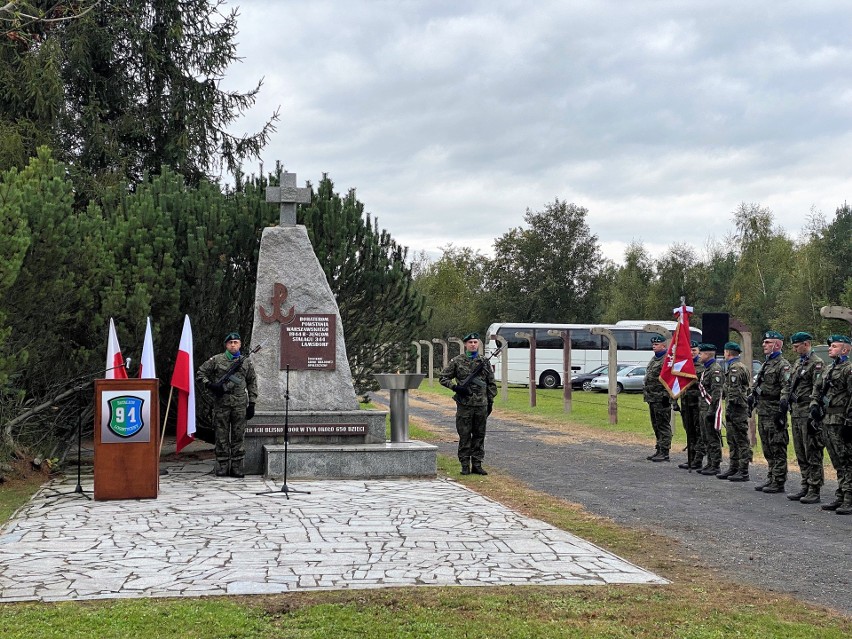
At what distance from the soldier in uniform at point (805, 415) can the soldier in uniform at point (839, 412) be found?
353 millimetres

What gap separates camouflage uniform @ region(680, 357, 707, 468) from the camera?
46.0 feet

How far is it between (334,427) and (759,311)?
48400 mm

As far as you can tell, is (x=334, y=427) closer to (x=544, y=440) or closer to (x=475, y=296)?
(x=544, y=440)

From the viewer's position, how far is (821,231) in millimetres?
51969

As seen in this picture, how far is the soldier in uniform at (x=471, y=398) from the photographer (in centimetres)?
1298

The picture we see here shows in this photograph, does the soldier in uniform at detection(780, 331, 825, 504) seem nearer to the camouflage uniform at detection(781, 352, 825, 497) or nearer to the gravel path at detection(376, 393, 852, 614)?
the camouflage uniform at detection(781, 352, 825, 497)

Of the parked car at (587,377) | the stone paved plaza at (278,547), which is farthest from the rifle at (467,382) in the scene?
the parked car at (587,377)

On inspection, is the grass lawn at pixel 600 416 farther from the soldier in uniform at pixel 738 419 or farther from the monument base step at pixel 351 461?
the monument base step at pixel 351 461

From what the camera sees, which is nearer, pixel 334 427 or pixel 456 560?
pixel 456 560

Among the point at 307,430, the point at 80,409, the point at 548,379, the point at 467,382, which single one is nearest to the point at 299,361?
the point at 307,430

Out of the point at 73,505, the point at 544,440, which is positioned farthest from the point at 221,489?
the point at 544,440

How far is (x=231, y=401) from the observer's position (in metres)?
12.1

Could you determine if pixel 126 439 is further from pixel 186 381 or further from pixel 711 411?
pixel 711 411

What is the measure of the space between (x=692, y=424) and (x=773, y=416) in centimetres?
279
